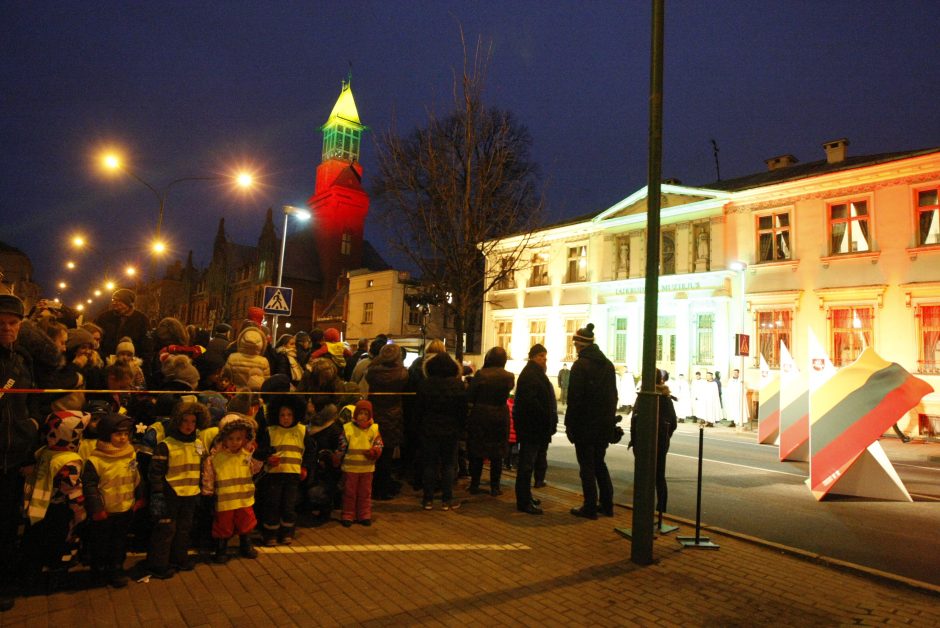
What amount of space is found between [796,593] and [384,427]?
4619 millimetres

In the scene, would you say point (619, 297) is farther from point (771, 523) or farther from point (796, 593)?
point (796, 593)

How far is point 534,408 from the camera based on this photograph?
7070 millimetres

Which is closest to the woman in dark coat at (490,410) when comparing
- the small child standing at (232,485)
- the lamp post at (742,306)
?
the small child standing at (232,485)

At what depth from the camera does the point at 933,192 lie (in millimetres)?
18812

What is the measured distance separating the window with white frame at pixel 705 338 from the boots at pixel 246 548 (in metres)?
22.0

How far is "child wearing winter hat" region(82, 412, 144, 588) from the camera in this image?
4.16 m

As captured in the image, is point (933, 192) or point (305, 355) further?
point (933, 192)

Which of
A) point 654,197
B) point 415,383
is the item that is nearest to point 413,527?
→ point 415,383

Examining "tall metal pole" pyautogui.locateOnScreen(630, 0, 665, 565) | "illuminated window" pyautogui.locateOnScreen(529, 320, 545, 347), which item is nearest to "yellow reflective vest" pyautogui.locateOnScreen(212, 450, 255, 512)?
"tall metal pole" pyautogui.locateOnScreen(630, 0, 665, 565)

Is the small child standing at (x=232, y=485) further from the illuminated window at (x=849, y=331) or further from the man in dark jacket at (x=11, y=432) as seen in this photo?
the illuminated window at (x=849, y=331)

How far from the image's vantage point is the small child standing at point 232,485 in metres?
4.80

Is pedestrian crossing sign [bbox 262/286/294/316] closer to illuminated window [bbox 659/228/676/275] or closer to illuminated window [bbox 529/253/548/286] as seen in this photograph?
illuminated window [bbox 659/228/676/275]

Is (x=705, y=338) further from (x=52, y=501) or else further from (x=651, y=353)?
(x=52, y=501)

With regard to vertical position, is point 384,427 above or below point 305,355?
below
